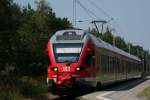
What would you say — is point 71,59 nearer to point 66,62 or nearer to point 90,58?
point 66,62

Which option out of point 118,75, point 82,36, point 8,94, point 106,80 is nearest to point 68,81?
point 82,36

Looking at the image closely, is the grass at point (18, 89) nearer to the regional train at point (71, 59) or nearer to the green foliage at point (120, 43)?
the regional train at point (71, 59)

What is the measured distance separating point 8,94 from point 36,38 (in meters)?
20.7

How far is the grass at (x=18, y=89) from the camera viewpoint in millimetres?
21984

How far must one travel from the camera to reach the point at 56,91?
26562mm

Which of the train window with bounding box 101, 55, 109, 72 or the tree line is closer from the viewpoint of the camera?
the tree line

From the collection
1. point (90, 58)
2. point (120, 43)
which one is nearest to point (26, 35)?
point (90, 58)

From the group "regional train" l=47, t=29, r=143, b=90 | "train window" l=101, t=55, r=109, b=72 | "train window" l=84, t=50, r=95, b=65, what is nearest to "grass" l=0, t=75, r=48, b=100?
"regional train" l=47, t=29, r=143, b=90

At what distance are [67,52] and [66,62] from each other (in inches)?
21.5

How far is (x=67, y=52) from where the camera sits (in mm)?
26438

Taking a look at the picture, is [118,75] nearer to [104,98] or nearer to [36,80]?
[36,80]

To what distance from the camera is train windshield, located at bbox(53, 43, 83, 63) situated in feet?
86.4

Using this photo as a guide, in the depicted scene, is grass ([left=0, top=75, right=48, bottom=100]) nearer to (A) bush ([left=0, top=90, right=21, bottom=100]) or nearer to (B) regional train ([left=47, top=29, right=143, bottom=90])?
(A) bush ([left=0, top=90, right=21, bottom=100])

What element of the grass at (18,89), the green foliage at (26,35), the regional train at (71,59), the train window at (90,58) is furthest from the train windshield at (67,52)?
the green foliage at (26,35)
